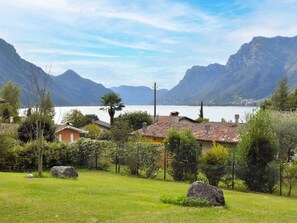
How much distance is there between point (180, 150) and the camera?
27766 millimetres

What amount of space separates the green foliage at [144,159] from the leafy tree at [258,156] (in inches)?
260

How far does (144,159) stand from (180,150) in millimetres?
2847

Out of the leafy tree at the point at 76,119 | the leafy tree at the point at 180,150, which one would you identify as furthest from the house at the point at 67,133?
the leafy tree at the point at 180,150

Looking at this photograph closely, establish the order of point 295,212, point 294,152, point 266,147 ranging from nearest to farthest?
point 295,212
point 266,147
point 294,152

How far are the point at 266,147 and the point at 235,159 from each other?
6.97 ft

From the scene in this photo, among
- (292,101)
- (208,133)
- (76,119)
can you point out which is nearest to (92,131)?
(76,119)

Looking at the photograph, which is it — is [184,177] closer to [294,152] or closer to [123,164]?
[123,164]

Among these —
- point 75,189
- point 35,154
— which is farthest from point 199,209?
point 35,154

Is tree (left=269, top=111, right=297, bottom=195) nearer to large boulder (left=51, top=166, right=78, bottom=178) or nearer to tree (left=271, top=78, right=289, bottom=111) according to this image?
large boulder (left=51, top=166, right=78, bottom=178)

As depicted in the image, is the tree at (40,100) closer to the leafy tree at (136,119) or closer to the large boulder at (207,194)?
the large boulder at (207,194)

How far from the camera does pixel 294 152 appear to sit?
34.0m

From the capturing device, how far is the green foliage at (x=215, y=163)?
960 inches

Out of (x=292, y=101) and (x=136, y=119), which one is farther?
(x=292, y=101)

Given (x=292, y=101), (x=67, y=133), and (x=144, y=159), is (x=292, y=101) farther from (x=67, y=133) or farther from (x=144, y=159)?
(x=144, y=159)
